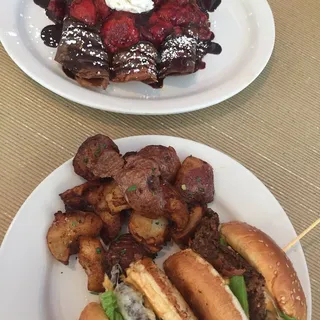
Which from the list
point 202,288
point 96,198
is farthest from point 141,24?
point 202,288

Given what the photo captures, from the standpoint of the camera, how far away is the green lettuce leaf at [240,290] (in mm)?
1522

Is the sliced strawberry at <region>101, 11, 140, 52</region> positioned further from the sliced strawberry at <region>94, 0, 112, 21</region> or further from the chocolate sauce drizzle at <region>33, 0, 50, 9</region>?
the chocolate sauce drizzle at <region>33, 0, 50, 9</region>

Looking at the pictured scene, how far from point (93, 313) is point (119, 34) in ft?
4.08

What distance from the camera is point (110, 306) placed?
150 centimetres

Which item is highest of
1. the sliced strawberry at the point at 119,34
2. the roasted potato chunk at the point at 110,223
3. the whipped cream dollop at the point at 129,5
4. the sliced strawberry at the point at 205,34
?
the whipped cream dollop at the point at 129,5

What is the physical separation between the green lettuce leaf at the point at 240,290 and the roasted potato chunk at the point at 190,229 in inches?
9.5

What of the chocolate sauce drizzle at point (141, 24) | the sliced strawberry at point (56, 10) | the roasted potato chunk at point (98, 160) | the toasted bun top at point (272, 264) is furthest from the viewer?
the sliced strawberry at point (56, 10)

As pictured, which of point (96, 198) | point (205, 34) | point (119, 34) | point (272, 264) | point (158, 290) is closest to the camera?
point (158, 290)

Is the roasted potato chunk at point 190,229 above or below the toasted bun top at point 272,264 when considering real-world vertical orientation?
above

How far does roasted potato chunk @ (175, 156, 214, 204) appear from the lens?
5.85 feet

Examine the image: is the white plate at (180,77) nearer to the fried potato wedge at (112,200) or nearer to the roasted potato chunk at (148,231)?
the fried potato wedge at (112,200)

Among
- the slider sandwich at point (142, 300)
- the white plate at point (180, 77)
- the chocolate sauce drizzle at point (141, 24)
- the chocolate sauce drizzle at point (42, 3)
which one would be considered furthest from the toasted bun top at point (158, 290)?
the chocolate sauce drizzle at point (42, 3)

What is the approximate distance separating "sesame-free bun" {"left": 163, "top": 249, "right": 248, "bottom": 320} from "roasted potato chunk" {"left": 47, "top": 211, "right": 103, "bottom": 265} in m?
0.31

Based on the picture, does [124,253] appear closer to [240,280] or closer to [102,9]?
[240,280]
